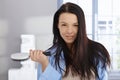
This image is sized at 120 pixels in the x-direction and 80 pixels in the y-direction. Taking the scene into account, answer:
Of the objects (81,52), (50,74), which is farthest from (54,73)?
(81,52)

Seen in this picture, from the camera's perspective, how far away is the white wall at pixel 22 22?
2812 mm

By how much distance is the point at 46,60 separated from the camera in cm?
99

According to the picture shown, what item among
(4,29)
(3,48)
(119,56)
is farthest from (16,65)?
(119,56)

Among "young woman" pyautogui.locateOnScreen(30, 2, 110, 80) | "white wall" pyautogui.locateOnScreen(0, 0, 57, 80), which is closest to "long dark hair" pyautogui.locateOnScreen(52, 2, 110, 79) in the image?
"young woman" pyautogui.locateOnScreen(30, 2, 110, 80)

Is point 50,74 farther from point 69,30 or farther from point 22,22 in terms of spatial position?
point 22,22

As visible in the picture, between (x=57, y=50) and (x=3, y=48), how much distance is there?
1.90 m

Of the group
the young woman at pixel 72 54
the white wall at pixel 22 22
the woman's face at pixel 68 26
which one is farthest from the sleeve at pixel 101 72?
the white wall at pixel 22 22

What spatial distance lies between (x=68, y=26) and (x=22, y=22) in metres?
1.92

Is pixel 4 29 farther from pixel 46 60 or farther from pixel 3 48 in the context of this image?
pixel 46 60

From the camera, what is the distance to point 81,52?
1006mm

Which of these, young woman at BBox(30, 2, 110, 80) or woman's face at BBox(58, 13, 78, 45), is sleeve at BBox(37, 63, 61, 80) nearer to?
young woman at BBox(30, 2, 110, 80)

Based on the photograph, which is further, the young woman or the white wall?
the white wall

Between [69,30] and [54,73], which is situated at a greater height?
[69,30]

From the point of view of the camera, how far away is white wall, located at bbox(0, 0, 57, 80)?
2.81m
